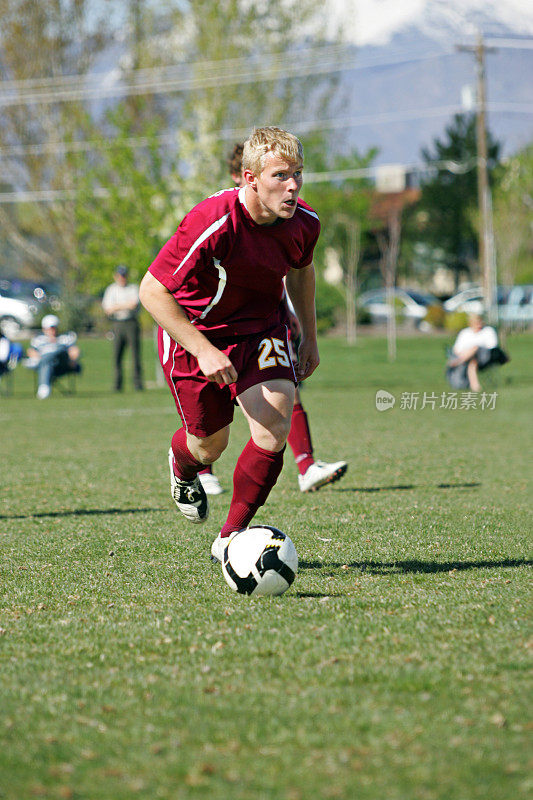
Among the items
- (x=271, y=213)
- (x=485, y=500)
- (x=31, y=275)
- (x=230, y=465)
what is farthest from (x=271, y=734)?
(x=31, y=275)

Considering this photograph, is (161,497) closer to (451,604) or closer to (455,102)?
(451,604)

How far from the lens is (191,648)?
12.2 ft

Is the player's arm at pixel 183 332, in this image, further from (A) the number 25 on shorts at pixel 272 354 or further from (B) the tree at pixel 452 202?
(B) the tree at pixel 452 202

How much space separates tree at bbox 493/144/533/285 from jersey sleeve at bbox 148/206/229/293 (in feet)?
139

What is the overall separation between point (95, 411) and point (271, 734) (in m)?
13.6

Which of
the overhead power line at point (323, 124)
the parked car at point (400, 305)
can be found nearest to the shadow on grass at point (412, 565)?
the overhead power line at point (323, 124)

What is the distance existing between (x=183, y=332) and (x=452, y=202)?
56.9 meters

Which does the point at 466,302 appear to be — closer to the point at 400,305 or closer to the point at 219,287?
the point at 400,305

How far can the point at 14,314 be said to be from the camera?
3831 centimetres

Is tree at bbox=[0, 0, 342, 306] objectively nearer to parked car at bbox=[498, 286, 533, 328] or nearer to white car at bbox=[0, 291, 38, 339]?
white car at bbox=[0, 291, 38, 339]
